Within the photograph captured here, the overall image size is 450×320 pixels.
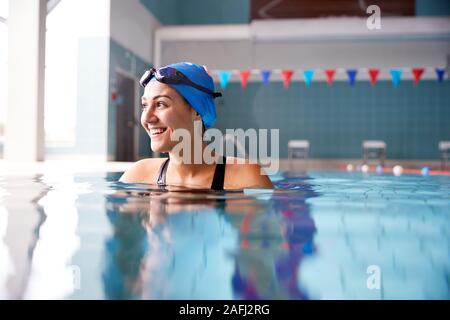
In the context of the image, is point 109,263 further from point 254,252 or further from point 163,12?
point 163,12

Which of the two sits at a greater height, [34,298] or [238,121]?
[238,121]

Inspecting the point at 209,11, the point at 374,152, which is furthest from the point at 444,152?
the point at 209,11

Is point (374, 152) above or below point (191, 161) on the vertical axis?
above

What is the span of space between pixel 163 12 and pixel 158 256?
1294 centimetres

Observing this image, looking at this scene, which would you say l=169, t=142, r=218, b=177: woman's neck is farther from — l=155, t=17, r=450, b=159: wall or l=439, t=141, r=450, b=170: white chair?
l=155, t=17, r=450, b=159: wall

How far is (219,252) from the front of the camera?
1275mm

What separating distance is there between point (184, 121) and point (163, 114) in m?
0.12

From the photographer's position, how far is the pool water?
1.00 metres

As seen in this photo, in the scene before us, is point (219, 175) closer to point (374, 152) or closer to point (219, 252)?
point (219, 252)

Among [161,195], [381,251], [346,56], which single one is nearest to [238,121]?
[346,56]

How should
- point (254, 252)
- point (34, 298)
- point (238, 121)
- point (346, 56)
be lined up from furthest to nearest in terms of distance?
point (238, 121), point (346, 56), point (254, 252), point (34, 298)

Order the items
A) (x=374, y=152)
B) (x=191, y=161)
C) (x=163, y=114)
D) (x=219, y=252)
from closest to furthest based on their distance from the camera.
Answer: (x=219, y=252) < (x=163, y=114) < (x=191, y=161) < (x=374, y=152)

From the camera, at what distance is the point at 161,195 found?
2.58m

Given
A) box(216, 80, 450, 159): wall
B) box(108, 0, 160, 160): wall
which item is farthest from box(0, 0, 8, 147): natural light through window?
box(216, 80, 450, 159): wall
